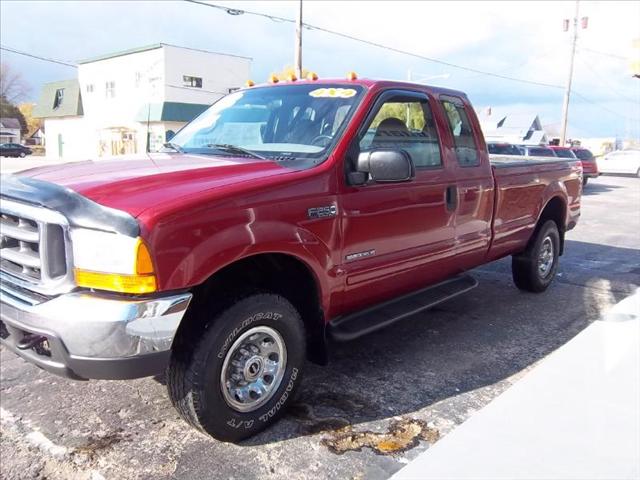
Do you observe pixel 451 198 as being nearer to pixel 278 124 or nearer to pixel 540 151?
pixel 278 124

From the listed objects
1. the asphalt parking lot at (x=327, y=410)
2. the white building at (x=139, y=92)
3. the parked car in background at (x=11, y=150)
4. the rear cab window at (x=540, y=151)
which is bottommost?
the asphalt parking lot at (x=327, y=410)

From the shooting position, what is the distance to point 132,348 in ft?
8.08

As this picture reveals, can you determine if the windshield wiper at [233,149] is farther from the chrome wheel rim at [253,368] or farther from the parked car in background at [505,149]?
the parked car in background at [505,149]

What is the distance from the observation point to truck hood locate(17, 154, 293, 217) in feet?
8.36

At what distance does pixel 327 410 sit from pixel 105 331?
1.52 meters

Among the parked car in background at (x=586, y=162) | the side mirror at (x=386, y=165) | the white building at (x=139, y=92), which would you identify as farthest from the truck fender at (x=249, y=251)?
the white building at (x=139, y=92)

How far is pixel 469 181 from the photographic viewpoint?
4.41m

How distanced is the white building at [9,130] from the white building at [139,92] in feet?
93.0

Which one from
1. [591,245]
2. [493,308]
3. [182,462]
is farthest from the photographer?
[591,245]

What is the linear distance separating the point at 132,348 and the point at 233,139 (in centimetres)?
182

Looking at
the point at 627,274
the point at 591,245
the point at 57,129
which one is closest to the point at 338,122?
the point at 627,274

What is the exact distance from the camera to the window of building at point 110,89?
41.9 metres

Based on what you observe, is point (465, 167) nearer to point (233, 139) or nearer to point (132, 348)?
point (233, 139)

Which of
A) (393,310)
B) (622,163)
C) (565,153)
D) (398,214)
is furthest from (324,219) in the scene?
(622,163)
